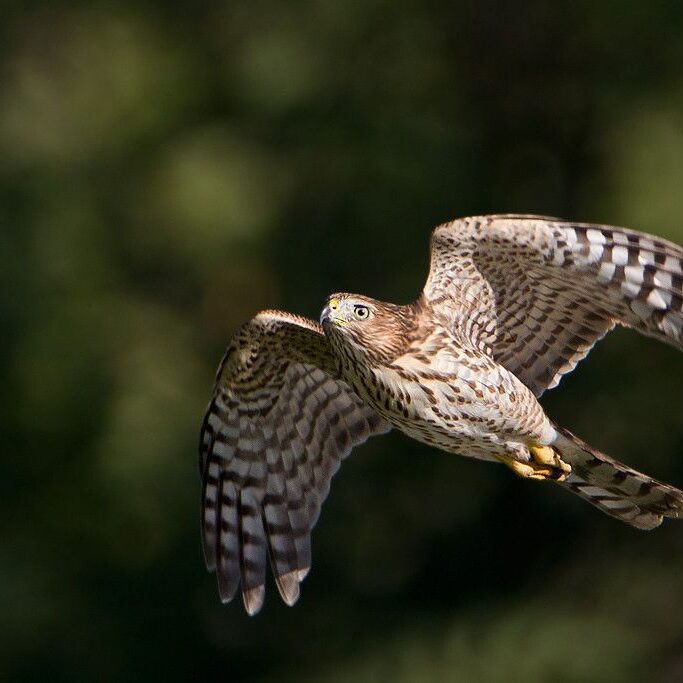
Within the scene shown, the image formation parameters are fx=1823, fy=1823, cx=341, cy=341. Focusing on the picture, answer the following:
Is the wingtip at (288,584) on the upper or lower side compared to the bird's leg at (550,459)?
lower

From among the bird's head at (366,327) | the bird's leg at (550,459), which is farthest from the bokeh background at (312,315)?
the bird's head at (366,327)

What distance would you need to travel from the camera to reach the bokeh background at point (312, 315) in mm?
12844

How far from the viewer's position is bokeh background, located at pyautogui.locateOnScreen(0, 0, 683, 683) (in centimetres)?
1284

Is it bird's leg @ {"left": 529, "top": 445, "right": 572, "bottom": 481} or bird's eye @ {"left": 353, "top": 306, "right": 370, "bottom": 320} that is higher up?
bird's eye @ {"left": 353, "top": 306, "right": 370, "bottom": 320}

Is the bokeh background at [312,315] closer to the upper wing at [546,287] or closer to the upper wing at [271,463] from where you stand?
the upper wing at [271,463]

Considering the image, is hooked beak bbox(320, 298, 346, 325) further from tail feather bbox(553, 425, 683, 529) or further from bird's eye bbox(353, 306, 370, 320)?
tail feather bbox(553, 425, 683, 529)

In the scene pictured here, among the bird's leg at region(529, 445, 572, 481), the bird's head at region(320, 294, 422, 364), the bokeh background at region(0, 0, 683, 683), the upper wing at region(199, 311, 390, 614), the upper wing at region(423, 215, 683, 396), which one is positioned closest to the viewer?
the upper wing at region(423, 215, 683, 396)

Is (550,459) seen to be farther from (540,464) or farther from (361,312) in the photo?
(361,312)

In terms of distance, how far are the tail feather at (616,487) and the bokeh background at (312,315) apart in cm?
501

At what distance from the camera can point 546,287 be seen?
22.8ft

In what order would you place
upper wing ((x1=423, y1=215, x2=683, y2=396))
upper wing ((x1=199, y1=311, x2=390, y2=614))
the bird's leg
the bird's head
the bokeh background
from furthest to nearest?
the bokeh background → upper wing ((x1=199, y1=311, x2=390, y2=614)) → the bird's leg → the bird's head → upper wing ((x1=423, y1=215, x2=683, y2=396))

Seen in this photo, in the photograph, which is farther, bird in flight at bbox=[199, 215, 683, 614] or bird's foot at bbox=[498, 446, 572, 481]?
bird's foot at bbox=[498, 446, 572, 481]

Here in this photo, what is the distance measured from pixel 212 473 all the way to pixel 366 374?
134 centimetres

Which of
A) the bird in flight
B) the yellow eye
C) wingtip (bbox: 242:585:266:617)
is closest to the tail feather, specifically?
the bird in flight
